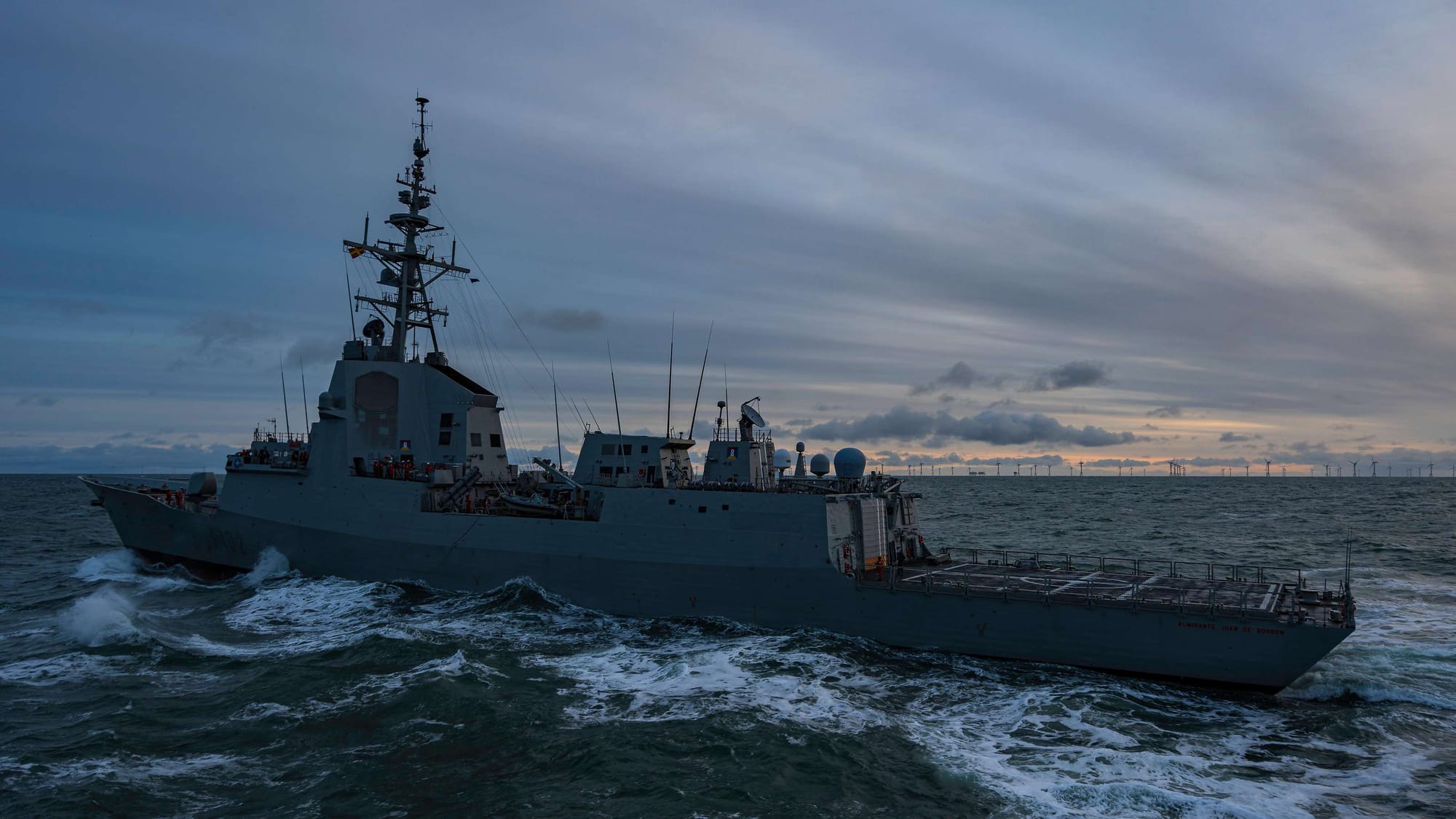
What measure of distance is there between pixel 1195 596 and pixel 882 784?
10.6 meters

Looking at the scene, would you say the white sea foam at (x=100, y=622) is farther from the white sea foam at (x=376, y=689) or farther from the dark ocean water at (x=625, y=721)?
the white sea foam at (x=376, y=689)

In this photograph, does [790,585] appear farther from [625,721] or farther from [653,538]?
[625,721]

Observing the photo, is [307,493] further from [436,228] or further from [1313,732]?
[1313,732]

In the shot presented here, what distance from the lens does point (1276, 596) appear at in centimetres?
1853

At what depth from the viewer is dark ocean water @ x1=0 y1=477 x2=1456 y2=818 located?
1185 cm

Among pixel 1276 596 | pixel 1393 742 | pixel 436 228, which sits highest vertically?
pixel 436 228

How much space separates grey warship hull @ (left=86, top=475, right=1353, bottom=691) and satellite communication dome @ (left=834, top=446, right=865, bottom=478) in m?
3.02

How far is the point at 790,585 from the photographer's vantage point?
65.9 ft

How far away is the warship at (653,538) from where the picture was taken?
694 inches

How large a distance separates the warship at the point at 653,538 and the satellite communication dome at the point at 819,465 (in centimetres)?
5

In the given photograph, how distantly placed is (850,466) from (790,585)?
4268mm

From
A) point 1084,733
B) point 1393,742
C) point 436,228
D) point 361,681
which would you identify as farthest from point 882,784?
point 436,228

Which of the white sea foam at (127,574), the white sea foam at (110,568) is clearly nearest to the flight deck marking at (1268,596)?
the white sea foam at (127,574)

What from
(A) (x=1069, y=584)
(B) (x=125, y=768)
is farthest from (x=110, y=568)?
(A) (x=1069, y=584)
